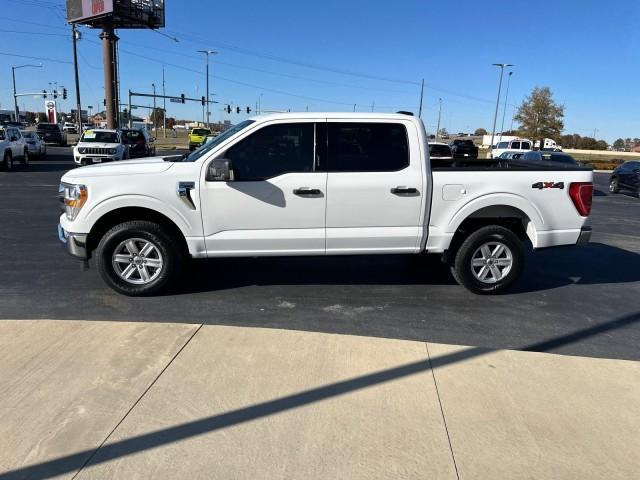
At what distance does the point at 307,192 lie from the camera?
5.16 meters

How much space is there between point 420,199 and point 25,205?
962 cm

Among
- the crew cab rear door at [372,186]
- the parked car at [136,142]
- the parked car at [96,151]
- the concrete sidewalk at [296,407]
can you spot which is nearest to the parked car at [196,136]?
the parked car at [136,142]

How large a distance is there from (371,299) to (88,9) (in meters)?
52.9

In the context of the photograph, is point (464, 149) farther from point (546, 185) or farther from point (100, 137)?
point (546, 185)

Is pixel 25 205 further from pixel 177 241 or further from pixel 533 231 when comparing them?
pixel 533 231

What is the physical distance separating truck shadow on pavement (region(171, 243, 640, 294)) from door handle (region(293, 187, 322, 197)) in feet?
4.20

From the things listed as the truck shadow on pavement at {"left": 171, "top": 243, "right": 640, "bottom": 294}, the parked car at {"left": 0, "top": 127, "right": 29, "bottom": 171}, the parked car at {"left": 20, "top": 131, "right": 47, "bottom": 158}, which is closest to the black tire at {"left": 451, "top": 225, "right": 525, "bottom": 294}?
the truck shadow on pavement at {"left": 171, "top": 243, "right": 640, "bottom": 294}

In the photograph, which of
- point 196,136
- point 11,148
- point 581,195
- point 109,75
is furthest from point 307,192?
point 109,75

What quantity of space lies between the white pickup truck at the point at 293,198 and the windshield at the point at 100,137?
1784 centimetres

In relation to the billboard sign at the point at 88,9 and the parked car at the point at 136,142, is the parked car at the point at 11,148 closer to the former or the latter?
the parked car at the point at 136,142

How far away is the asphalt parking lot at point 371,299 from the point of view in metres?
4.69

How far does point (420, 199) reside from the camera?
210 inches

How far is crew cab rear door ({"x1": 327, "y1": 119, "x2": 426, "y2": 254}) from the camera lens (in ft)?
17.2

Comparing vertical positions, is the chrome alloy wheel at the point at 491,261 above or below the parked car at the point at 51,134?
below
